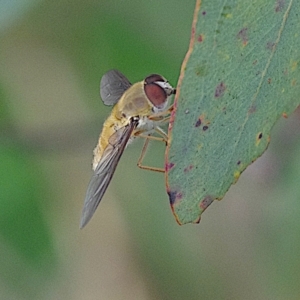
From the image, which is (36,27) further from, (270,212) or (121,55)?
(270,212)

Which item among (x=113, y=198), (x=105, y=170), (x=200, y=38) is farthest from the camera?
(x=113, y=198)

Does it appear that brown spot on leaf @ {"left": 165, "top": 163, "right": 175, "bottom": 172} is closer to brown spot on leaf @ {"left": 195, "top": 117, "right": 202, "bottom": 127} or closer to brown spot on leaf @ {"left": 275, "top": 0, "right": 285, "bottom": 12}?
brown spot on leaf @ {"left": 195, "top": 117, "right": 202, "bottom": 127}

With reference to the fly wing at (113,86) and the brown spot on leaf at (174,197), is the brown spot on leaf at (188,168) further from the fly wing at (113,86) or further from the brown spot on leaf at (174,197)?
the fly wing at (113,86)

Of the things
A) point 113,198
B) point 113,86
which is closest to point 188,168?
point 113,86

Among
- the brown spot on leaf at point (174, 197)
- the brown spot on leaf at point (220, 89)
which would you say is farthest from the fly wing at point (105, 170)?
the brown spot on leaf at point (220, 89)

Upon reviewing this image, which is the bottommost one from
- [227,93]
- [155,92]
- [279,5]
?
[155,92]

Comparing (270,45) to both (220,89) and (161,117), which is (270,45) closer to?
(220,89)
